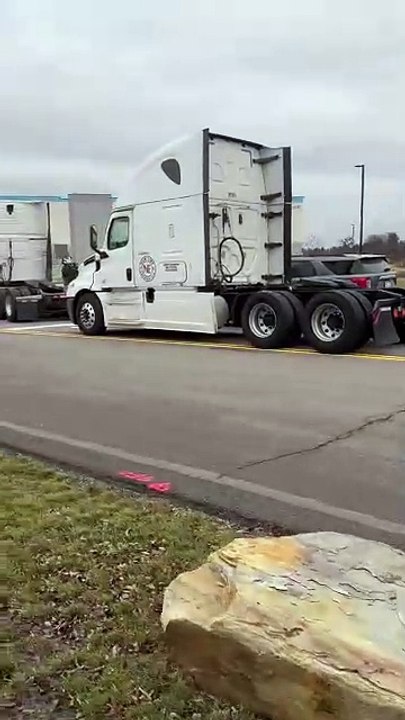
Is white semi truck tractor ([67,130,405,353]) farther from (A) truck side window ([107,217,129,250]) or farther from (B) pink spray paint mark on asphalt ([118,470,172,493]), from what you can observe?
(B) pink spray paint mark on asphalt ([118,470,172,493])

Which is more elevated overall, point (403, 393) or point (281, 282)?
point (281, 282)

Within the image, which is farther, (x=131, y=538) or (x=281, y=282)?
(x=281, y=282)

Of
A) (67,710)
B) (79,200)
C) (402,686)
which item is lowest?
(67,710)

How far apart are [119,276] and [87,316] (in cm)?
157

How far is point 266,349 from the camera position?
13.9 metres

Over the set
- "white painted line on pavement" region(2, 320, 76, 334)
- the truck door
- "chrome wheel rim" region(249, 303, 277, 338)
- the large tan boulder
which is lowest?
"white painted line on pavement" region(2, 320, 76, 334)

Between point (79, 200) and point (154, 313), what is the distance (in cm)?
878

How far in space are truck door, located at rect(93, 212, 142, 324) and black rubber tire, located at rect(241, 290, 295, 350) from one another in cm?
287

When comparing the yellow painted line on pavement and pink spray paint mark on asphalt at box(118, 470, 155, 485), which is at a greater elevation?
the yellow painted line on pavement

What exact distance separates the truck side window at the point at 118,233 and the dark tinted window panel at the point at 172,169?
1.57m

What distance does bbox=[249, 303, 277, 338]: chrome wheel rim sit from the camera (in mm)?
14102

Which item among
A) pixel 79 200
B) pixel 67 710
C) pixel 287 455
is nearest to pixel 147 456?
pixel 287 455

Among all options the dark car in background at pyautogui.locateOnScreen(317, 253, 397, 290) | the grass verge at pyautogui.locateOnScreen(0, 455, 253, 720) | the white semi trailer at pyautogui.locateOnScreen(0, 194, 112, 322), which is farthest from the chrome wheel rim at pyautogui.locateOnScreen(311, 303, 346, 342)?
the white semi trailer at pyautogui.locateOnScreen(0, 194, 112, 322)

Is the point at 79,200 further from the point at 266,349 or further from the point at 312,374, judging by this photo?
the point at 312,374
